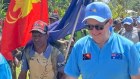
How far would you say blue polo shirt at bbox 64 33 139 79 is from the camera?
3875mm

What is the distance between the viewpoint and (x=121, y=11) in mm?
34844

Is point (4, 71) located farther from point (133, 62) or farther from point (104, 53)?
point (133, 62)

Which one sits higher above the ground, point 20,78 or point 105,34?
point 105,34

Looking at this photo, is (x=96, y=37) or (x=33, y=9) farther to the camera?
(x=33, y=9)

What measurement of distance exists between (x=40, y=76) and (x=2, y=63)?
1.38 metres

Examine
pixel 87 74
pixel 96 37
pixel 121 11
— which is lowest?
pixel 121 11

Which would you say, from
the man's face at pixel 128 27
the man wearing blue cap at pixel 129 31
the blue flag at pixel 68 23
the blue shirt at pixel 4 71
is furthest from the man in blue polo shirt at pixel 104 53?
the man's face at pixel 128 27

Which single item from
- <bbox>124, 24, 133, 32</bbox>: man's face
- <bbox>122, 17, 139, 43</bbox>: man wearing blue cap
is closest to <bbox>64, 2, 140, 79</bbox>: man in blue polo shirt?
<bbox>122, 17, 139, 43</bbox>: man wearing blue cap

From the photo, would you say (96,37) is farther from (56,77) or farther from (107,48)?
(56,77)

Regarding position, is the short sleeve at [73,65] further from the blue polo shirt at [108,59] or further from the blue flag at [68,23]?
the blue flag at [68,23]

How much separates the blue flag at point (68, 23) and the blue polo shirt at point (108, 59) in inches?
65.2

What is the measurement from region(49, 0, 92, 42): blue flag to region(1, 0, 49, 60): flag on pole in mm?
276

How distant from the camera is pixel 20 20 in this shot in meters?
6.41

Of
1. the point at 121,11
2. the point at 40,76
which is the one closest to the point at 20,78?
the point at 40,76
